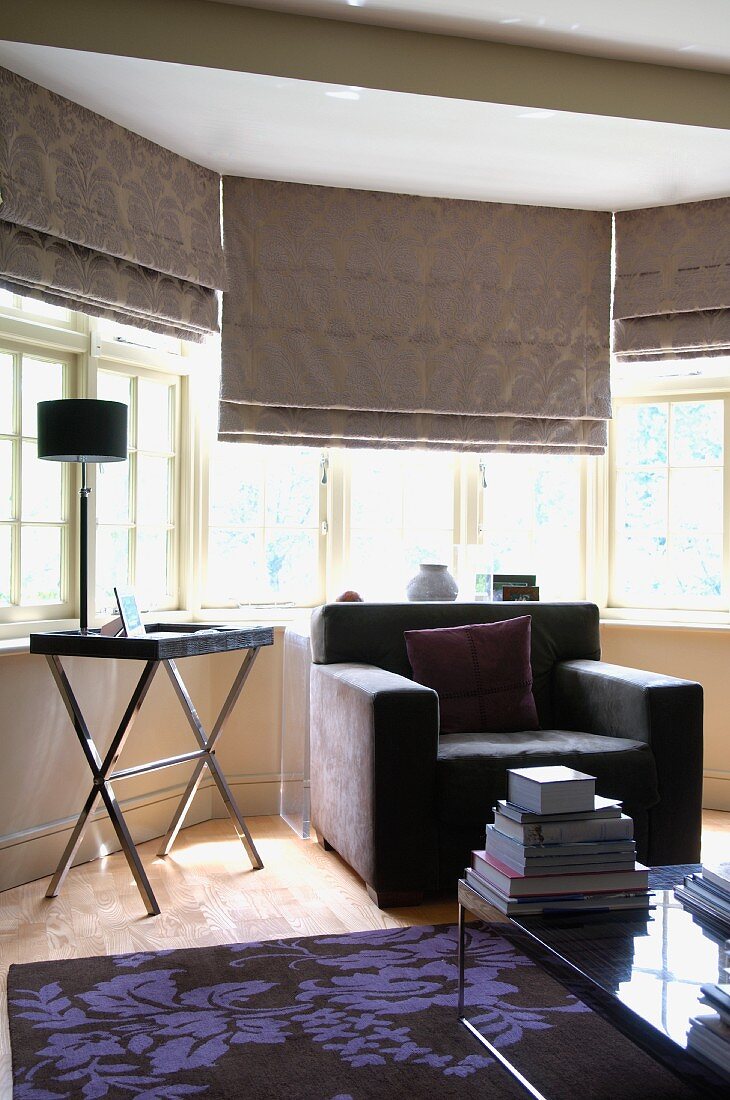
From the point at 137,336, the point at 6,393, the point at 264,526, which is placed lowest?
the point at 264,526

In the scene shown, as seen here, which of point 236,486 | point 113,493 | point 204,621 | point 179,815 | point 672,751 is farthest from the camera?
point 236,486

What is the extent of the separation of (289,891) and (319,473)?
187 centimetres

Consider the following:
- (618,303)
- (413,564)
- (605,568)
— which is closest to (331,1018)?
(413,564)

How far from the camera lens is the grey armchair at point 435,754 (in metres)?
2.99

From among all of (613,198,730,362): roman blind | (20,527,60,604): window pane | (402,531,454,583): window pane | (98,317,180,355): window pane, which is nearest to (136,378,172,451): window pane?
(98,317,180,355): window pane

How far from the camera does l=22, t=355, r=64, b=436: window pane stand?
353cm

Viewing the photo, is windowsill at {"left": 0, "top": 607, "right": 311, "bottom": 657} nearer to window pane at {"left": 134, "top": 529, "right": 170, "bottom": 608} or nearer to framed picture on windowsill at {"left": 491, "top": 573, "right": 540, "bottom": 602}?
window pane at {"left": 134, "top": 529, "right": 170, "bottom": 608}

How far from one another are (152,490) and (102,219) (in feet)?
3.63

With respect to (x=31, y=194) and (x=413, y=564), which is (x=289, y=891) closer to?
(x=413, y=564)

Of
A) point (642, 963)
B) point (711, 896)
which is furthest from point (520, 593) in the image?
point (642, 963)

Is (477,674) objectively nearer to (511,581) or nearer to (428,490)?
(511,581)

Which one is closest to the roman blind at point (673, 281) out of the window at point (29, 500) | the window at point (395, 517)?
the window at point (395, 517)

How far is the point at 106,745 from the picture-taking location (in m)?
3.64

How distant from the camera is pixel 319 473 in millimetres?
4441
